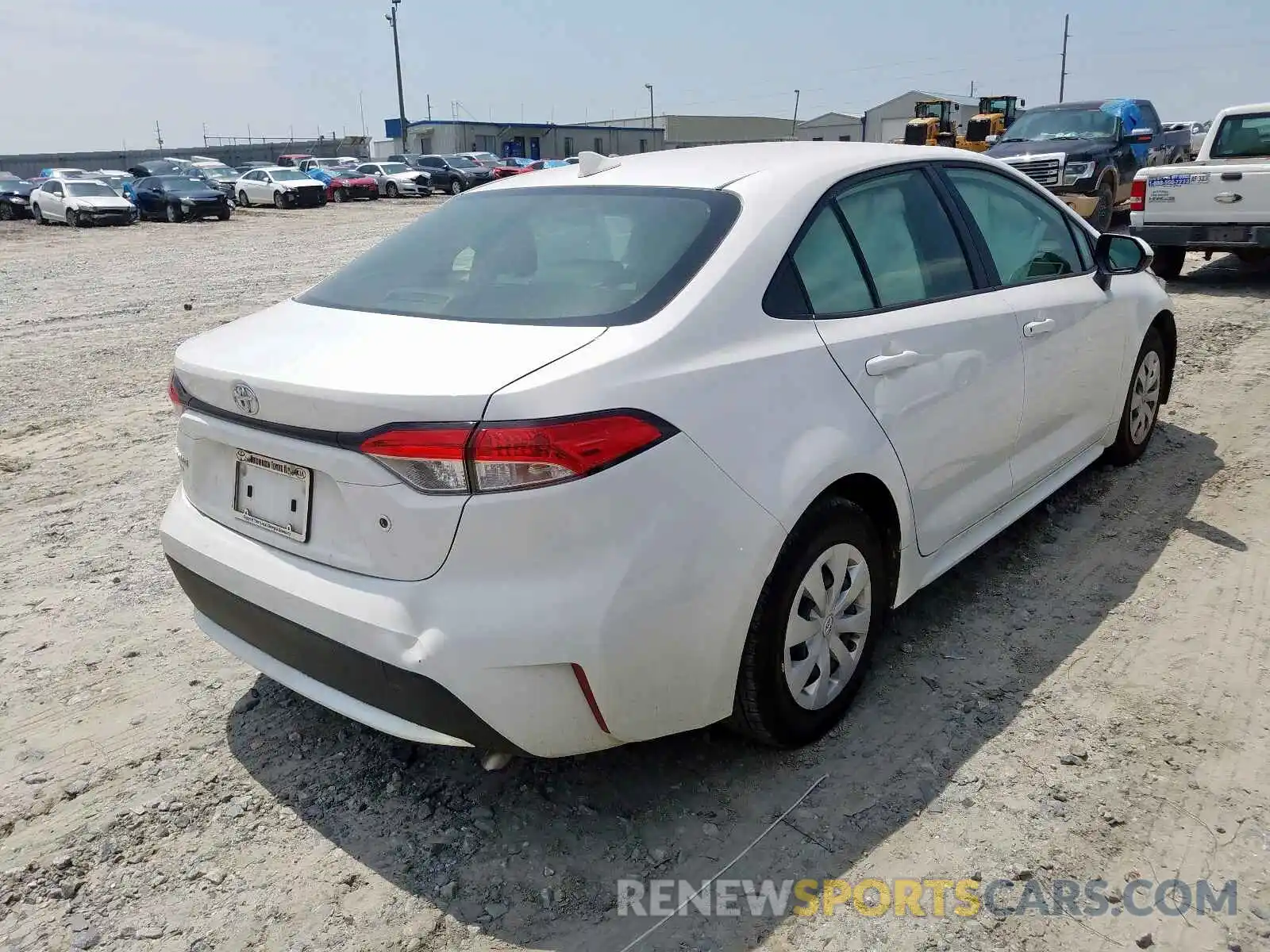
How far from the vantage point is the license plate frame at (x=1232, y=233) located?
959 cm

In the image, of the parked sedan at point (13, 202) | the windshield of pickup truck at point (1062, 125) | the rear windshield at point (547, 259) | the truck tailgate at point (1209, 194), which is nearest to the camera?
the rear windshield at point (547, 259)

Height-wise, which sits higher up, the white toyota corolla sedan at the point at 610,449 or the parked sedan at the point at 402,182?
the parked sedan at the point at 402,182

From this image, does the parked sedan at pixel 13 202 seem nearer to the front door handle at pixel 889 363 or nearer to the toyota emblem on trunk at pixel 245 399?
the toyota emblem on trunk at pixel 245 399

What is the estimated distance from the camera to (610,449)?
2.18 meters

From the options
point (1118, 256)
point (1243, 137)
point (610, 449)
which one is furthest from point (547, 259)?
point (1243, 137)

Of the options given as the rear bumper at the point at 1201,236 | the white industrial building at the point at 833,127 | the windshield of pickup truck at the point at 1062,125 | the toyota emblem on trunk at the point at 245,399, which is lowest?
the rear bumper at the point at 1201,236

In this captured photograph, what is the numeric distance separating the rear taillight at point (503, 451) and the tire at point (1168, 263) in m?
10.7

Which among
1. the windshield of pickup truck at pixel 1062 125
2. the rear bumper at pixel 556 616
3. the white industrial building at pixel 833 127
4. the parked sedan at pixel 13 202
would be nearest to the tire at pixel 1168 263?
the windshield of pickup truck at pixel 1062 125

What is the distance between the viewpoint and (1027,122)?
15453 millimetres

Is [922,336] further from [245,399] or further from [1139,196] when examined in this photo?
[1139,196]

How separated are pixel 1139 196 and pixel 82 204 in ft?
89.2

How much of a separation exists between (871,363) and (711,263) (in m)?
0.59

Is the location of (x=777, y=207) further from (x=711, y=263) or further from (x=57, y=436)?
(x=57, y=436)

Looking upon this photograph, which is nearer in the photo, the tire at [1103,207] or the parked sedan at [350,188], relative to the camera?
the tire at [1103,207]
